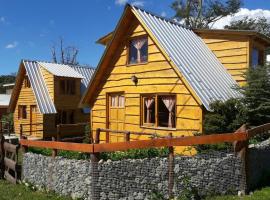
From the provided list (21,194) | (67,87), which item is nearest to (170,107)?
(21,194)

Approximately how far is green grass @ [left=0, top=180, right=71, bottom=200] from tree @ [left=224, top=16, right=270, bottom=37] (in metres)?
38.7

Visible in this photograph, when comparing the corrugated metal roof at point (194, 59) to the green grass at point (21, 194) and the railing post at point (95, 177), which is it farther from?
the green grass at point (21, 194)

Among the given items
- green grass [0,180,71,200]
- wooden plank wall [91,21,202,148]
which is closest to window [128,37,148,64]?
wooden plank wall [91,21,202,148]

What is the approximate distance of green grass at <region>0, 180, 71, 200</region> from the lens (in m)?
9.50

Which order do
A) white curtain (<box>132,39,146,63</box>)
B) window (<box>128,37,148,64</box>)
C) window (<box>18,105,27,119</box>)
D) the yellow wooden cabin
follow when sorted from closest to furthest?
the yellow wooden cabin → window (<box>128,37,148,64</box>) → white curtain (<box>132,39,146,63</box>) → window (<box>18,105,27,119</box>)

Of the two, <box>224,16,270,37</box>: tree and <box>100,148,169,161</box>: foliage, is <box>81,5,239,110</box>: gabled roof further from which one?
<box>224,16,270,37</box>: tree

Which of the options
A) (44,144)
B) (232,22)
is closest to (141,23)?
(44,144)

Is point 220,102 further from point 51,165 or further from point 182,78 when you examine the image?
point 51,165

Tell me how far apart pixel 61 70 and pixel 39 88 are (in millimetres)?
2579

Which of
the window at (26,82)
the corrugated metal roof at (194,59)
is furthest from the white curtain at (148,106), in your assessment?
the window at (26,82)

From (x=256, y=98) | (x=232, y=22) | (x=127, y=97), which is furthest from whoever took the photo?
(x=232, y=22)

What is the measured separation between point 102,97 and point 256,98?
7.79 m

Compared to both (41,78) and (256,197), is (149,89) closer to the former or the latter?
(256,197)

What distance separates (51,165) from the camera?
10.1 meters
